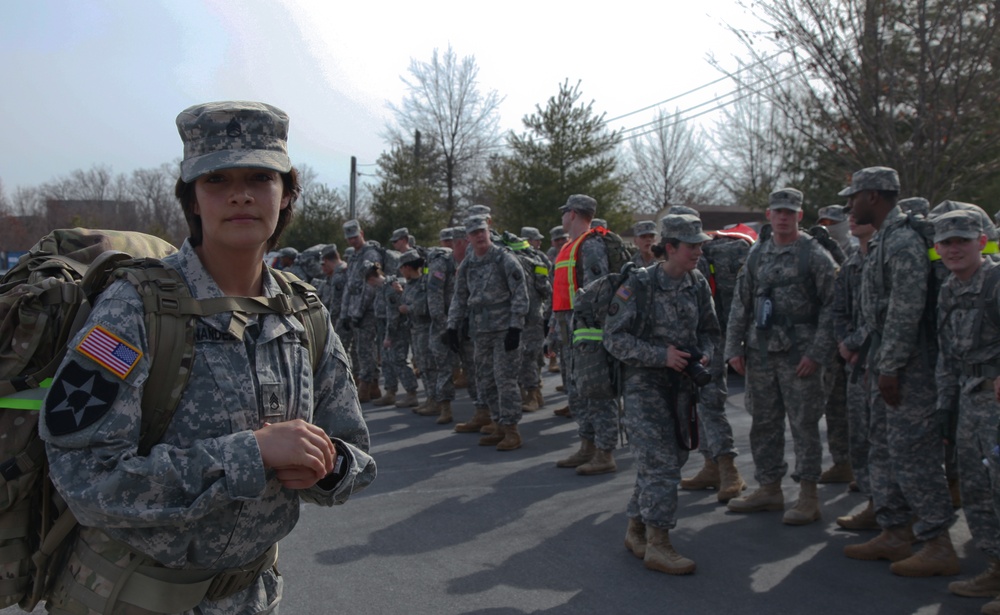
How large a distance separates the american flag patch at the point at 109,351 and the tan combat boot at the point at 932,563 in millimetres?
4748

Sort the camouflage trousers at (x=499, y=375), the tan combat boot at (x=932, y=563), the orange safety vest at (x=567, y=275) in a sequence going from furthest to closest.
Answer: the camouflage trousers at (x=499, y=375) < the orange safety vest at (x=567, y=275) < the tan combat boot at (x=932, y=563)

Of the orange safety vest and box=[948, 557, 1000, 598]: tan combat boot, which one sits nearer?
box=[948, 557, 1000, 598]: tan combat boot

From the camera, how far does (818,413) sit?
599cm

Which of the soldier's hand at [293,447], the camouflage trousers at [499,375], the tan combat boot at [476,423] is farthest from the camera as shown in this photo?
the tan combat boot at [476,423]

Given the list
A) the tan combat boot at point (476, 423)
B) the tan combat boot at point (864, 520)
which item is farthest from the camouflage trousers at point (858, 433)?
the tan combat boot at point (476, 423)

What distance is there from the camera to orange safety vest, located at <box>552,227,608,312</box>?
7516 millimetres

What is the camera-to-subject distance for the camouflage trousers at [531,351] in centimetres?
1038

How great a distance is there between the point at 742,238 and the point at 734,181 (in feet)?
Answer: 106

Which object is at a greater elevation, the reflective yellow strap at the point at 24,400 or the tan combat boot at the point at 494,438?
the reflective yellow strap at the point at 24,400

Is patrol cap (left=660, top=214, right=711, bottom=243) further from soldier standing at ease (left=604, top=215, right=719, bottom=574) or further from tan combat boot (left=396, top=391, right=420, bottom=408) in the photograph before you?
tan combat boot (left=396, top=391, right=420, bottom=408)

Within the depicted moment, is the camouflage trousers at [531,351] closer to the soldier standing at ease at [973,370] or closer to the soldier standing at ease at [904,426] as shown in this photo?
the soldier standing at ease at [904,426]

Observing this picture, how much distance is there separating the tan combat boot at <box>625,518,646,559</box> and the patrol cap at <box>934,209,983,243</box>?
98.5 inches

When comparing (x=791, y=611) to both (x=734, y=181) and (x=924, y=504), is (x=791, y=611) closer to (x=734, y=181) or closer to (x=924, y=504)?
(x=924, y=504)

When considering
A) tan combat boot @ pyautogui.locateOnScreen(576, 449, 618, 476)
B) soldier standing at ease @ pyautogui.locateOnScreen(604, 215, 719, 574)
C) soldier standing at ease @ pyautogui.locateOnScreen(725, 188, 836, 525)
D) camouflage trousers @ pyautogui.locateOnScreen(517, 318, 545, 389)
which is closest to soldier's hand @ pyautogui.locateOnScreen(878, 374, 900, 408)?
soldier standing at ease @ pyautogui.locateOnScreen(725, 188, 836, 525)
